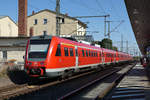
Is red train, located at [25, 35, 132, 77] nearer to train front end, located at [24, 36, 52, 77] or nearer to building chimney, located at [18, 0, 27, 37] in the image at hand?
train front end, located at [24, 36, 52, 77]

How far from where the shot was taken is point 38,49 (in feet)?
41.9

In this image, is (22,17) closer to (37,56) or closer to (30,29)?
(30,29)

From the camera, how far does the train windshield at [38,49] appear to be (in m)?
12.5

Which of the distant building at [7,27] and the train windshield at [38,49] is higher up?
the distant building at [7,27]

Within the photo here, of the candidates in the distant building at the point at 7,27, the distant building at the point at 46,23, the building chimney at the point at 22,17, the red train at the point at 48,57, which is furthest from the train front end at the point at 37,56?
the distant building at the point at 46,23

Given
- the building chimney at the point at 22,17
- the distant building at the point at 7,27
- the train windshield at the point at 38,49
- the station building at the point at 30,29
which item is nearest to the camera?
the train windshield at the point at 38,49

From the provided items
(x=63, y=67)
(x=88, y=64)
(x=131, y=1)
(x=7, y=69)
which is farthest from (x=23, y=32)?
(x=131, y=1)

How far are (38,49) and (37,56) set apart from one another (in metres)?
0.45

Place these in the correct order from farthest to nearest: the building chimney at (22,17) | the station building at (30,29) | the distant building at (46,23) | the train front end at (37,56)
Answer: the distant building at (46,23) → the building chimney at (22,17) → the station building at (30,29) → the train front end at (37,56)

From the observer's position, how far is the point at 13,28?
50.5 metres

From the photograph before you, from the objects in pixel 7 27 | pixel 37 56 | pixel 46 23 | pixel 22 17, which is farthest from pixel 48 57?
pixel 46 23

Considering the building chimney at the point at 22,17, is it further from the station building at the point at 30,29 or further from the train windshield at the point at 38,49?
the train windshield at the point at 38,49

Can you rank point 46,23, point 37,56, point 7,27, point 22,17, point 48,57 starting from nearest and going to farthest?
point 48,57
point 37,56
point 22,17
point 7,27
point 46,23

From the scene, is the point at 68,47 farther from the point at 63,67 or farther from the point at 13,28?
the point at 13,28
